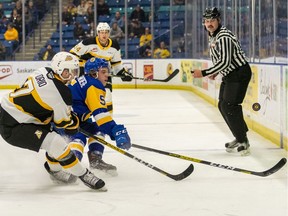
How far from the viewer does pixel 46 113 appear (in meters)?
3.28

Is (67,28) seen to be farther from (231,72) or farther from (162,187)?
(162,187)

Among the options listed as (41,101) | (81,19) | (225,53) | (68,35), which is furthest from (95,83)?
(81,19)

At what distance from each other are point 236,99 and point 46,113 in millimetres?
1816

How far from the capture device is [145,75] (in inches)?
501

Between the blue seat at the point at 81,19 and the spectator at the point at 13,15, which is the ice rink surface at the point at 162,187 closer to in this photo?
the blue seat at the point at 81,19

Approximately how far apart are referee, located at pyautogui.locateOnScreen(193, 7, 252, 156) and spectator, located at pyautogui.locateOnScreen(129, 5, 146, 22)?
8.50 metres

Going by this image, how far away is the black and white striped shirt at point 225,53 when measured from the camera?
4562 millimetres

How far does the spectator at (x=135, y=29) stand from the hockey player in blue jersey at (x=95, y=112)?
9.38 m

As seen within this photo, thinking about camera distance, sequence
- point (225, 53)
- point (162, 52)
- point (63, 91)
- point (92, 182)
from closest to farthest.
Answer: point (63, 91) → point (92, 182) → point (225, 53) → point (162, 52)

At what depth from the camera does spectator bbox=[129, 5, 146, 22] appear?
13.1 metres

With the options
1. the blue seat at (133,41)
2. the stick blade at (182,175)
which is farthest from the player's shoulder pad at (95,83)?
the blue seat at (133,41)

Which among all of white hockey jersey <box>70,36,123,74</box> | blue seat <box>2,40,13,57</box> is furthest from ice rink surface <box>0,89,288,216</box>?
blue seat <box>2,40,13,57</box>

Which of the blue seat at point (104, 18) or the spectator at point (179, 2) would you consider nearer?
the spectator at point (179, 2)

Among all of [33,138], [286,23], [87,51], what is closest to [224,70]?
[286,23]
